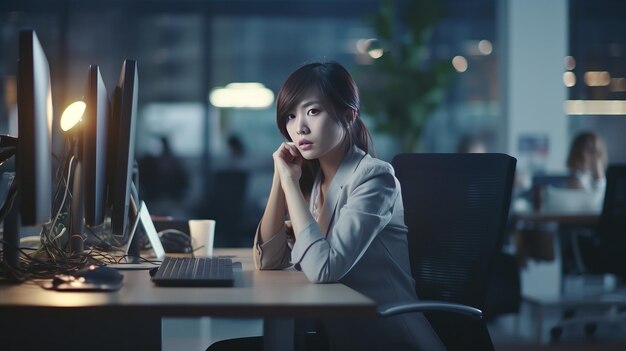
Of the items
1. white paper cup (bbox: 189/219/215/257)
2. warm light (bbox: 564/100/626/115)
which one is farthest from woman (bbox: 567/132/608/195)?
white paper cup (bbox: 189/219/215/257)

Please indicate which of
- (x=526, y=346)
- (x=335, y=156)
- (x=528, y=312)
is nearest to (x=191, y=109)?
(x=528, y=312)

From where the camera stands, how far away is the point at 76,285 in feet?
4.94

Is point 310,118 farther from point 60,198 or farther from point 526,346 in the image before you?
point 526,346

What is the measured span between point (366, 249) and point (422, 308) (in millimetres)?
184

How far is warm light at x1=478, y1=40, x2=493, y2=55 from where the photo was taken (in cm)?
864

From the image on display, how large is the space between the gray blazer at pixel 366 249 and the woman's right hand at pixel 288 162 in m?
0.10

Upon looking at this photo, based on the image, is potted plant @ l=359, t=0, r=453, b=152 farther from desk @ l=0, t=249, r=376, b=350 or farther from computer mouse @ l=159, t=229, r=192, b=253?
desk @ l=0, t=249, r=376, b=350

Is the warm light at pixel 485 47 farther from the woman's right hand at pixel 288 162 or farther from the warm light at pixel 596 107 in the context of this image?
the woman's right hand at pixel 288 162

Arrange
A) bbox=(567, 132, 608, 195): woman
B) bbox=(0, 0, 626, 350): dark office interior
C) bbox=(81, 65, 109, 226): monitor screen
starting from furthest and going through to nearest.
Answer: bbox=(0, 0, 626, 350): dark office interior < bbox=(567, 132, 608, 195): woman < bbox=(81, 65, 109, 226): monitor screen

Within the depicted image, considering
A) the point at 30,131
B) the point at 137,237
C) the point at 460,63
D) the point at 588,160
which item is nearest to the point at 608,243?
the point at 588,160

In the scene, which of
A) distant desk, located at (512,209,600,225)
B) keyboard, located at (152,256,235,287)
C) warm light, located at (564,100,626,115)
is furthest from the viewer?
warm light, located at (564,100,626,115)

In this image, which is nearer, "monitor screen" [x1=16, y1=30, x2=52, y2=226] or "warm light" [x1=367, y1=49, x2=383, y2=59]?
"monitor screen" [x1=16, y1=30, x2=52, y2=226]

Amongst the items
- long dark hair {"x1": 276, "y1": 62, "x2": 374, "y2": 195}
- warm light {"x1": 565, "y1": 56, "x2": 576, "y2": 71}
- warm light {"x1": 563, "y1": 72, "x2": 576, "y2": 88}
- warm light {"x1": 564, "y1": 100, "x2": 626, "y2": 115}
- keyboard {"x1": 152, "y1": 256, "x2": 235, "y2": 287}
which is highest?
warm light {"x1": 565, "y1": 56, "x2": 576, "y2": 71}

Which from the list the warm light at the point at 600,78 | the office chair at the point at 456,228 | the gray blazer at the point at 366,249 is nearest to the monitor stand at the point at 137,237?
the gray blazer at the point at 366,249
